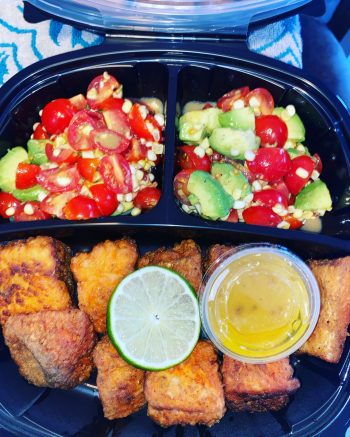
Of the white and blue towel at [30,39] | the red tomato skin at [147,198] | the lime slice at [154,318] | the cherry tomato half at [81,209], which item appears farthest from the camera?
the white and blue towel at [30,39]

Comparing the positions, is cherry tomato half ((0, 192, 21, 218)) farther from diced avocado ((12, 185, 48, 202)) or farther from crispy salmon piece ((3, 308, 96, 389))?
crispy salmon piece ((3, 308, 96, 389))

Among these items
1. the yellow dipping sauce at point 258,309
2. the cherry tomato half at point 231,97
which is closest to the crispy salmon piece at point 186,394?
the yellow dipping sauce at point 258,309

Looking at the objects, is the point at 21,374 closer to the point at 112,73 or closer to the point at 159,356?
the point at 159,356

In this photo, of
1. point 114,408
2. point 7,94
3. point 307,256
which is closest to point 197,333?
point 114,408

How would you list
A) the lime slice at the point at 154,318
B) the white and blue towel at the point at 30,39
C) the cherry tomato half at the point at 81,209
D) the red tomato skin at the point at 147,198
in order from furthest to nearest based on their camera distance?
the white and blue towel at the point at 30,39
the red tomato skin at the point at 147,198
the cherry tomato half at the point at 81,209
the lime slice at the point at 154,318

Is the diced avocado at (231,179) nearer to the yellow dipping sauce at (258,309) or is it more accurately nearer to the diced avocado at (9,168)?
the yellow dipping sauce at (258,309)

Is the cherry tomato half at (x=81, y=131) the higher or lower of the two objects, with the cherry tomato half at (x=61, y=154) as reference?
higher

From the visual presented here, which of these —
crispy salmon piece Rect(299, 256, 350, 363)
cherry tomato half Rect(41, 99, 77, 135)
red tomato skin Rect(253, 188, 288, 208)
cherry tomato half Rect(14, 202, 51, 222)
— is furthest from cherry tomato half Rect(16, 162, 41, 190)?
crispy salmon piece Rect(299, 256, 350, 363)
